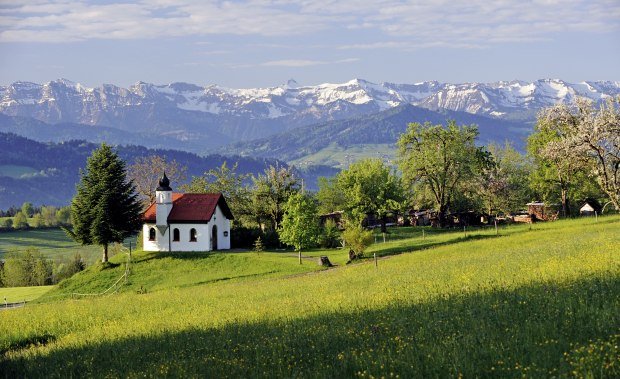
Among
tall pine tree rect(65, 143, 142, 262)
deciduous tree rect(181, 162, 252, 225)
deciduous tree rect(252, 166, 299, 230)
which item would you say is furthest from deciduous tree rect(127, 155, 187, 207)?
tall pine tree rect(65, 143, 142, 262)

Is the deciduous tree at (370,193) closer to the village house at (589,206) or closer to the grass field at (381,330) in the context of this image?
the village house at (589,206)

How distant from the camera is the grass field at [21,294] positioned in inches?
2714

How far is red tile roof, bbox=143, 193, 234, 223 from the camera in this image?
7526 cm

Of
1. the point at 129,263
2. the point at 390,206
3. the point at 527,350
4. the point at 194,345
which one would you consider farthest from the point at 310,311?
the point at 390,206

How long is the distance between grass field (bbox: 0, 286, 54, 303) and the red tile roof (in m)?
14.8

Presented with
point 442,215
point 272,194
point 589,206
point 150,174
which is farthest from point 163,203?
point 589,206

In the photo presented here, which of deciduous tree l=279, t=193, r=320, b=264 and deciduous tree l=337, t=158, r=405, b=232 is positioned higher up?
deciduous tree l=337, t=158, r=405, b=232

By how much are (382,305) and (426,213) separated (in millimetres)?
89637

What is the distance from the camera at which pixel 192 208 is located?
77.2 metres

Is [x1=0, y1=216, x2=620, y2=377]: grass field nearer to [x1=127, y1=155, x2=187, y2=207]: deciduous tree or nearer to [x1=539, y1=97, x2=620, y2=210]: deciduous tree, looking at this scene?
[x1=539, y1=97, x2=620, y2=210]: deciduous tree

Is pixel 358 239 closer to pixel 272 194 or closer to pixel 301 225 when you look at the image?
pixel 301 225

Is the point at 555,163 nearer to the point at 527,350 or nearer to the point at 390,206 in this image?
the point at 390,206

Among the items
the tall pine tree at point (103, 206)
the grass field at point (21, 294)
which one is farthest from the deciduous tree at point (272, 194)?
the grass field at point (21, 294)

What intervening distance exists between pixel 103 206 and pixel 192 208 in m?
10.6
